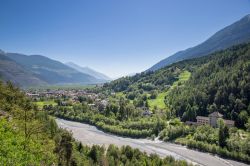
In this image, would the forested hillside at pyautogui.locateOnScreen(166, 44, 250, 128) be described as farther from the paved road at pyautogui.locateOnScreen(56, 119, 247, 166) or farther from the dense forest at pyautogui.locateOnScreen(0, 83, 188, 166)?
the dense forest at pyautogui.locateOnScreen(0, 83, 188, 166)

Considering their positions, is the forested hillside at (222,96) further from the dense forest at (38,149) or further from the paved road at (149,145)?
the dense forest at (38,149)

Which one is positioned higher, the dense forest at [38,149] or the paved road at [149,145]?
the dense forest at [38,149]

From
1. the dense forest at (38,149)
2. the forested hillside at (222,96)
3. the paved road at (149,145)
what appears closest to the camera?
the dense forest at (38,149)

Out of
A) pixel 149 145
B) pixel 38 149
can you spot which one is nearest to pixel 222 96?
pixel 149 145

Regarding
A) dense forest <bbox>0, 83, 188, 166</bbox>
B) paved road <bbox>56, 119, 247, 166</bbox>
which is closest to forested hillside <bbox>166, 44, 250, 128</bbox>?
paved road <bbox>56, 119, 247, 166</bbox>

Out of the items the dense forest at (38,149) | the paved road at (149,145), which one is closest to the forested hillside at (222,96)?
the paved road at (149,145)

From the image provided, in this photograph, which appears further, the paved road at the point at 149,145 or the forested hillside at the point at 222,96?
the forested hillside at the point at 222,96
